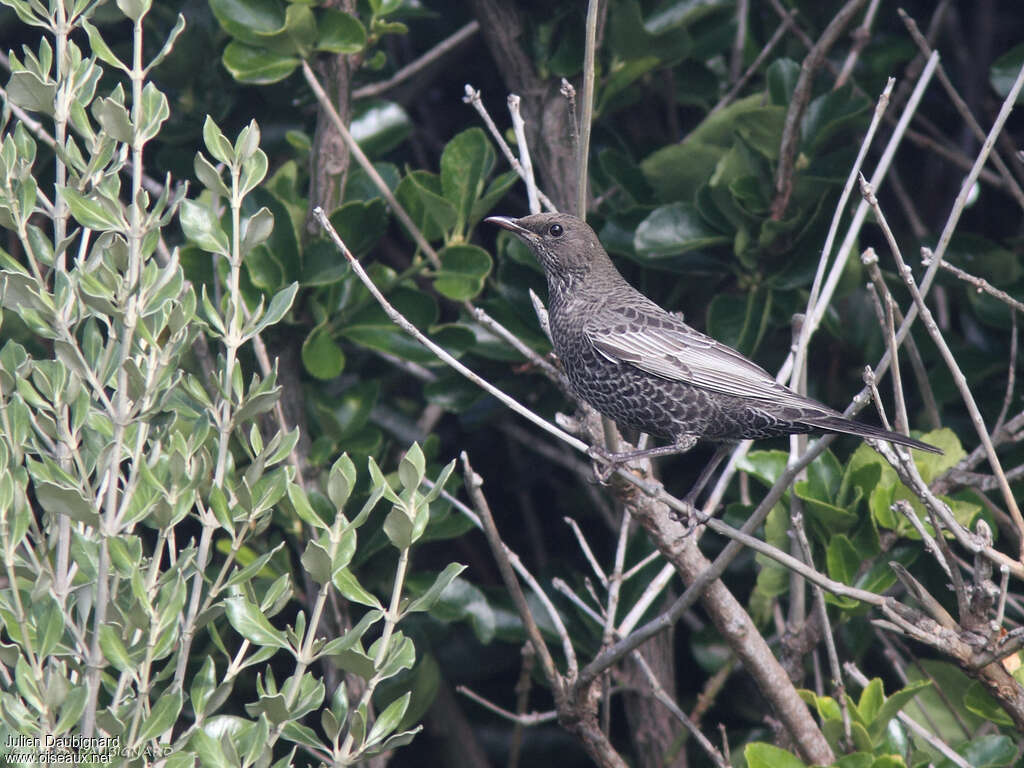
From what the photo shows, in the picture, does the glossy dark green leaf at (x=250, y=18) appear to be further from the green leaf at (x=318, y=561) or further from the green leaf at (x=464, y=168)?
the green leaf at (x=318, y=561)

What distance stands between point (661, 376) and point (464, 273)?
828 mm

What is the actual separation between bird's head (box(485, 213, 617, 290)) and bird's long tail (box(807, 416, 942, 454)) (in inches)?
43.5

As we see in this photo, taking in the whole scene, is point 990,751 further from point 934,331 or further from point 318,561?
point 318,561

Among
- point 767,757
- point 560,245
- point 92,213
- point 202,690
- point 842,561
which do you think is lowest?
point 767,757

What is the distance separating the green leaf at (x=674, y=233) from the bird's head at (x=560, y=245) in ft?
0.65

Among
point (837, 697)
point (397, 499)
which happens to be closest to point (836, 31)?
point (837, 697)

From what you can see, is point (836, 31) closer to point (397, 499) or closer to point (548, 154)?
point (548, 154)

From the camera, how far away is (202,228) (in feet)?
8.51

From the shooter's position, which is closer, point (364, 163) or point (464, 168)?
point (364, 163)

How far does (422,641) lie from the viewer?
4.29 metres

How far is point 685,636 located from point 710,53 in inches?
104

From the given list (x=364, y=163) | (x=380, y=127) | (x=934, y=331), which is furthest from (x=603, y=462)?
(x=380, y=127)

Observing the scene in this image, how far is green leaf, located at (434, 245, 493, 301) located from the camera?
4207mm

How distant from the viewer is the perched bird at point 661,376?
3850mm
